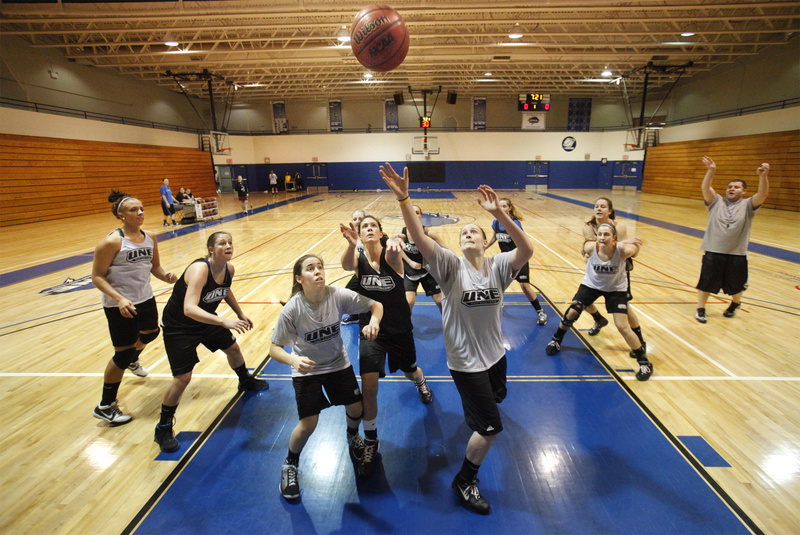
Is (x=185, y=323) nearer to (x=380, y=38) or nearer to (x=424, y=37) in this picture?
(x=380, y=38)

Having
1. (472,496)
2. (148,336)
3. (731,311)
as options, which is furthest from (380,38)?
(731,311)

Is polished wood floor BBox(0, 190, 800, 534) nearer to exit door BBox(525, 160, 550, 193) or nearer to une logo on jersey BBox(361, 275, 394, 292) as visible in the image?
une logo on jersey BBox(361, 275, 394, 292)

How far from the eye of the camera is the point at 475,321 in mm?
2521

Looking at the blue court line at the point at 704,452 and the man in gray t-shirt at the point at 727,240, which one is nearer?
the blue court line at the point at 704,452

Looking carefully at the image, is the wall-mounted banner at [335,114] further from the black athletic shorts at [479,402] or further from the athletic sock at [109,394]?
the black athletic shorts at [479,402]

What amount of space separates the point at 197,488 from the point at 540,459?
2.57 metres

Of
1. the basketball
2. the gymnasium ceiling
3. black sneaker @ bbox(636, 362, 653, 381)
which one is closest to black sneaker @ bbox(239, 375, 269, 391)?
black sneaker @ bbox(636, 362, 653, 381)

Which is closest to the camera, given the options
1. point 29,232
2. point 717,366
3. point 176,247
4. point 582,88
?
point 717,366

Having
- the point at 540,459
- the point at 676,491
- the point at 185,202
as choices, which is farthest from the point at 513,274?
the point at 185,202

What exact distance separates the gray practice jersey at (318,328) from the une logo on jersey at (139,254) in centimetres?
187

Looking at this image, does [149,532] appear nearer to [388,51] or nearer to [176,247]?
[388,51]

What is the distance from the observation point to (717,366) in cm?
438

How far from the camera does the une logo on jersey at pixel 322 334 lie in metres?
2.68

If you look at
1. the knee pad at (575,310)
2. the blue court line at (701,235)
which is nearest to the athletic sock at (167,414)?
the knee pad at (575,310)
